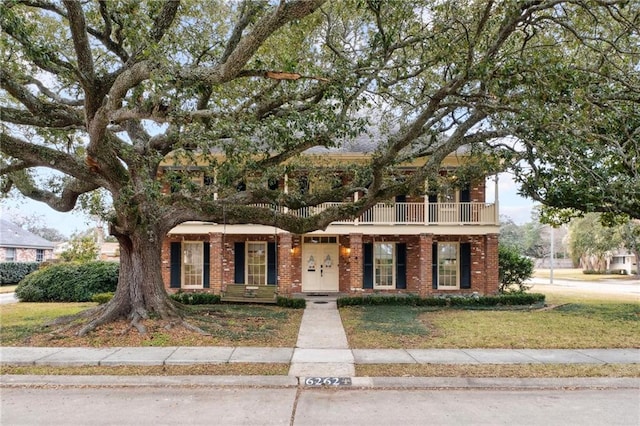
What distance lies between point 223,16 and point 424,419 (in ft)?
35.9

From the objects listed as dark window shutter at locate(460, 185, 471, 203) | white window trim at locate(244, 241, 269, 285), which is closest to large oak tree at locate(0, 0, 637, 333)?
dark window shutter at locate(460, 185, 471, 203)

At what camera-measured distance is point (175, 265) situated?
18.2 m

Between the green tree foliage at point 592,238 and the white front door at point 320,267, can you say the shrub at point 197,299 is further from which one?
the green tree foliage at point 592,238

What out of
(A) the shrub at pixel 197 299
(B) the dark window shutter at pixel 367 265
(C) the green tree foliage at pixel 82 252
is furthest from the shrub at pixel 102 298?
(B) the dark window shutter at pixel 367 265

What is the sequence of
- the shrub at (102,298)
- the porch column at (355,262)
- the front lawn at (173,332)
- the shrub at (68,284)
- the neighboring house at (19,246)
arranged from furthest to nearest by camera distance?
the neighboring house at (19,246)
the porch column at (355,262)
the shrub at (68,284)
the shrub at (102,298)
the front lawn at (173,332)

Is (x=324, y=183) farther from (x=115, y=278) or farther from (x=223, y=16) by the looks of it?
(x=115, y=278)

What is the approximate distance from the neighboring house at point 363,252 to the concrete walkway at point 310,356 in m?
8.89

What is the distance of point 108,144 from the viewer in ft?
28.0

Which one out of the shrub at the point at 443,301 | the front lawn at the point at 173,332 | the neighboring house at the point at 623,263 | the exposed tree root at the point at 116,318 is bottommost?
the neighboring house at the point at 623,263

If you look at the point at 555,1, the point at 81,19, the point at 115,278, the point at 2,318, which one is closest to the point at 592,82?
the point at 555,1

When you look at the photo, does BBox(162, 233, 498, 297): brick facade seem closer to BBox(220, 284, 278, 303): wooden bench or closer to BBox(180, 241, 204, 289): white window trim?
BBox(180, 241, 204, 289): white window trim

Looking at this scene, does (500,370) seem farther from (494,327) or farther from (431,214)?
(431,214)

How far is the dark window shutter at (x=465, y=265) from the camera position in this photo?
18.0 metres

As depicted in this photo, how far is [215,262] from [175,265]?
95.8 inches
